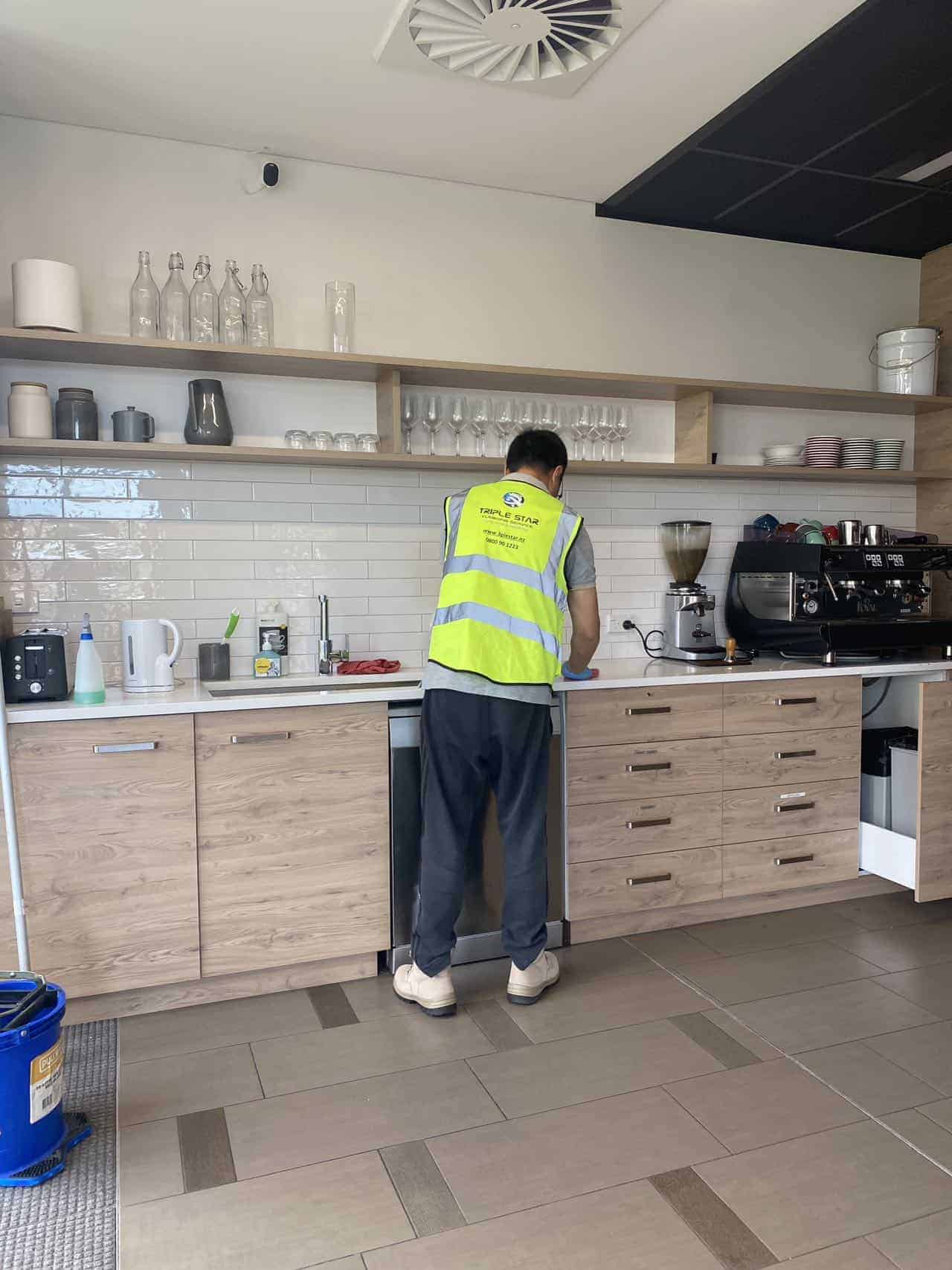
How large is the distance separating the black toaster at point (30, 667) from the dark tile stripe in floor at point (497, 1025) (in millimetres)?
1522

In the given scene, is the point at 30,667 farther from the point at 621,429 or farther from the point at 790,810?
the point at 790,810

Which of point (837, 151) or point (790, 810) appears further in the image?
point (790, 810)

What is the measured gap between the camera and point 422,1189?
1930mm

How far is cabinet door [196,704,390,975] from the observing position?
272 centimetres

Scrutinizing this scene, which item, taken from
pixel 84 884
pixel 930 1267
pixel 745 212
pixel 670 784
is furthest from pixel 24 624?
pixel 745 212

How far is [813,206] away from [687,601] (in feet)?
5.43

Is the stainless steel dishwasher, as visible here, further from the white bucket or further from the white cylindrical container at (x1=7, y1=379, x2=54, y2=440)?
the white bucket

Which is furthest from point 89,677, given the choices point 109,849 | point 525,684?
point 525,684

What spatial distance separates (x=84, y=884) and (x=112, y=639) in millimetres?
890

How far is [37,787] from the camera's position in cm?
254

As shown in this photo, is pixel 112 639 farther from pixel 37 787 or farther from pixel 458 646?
pixel 458 646

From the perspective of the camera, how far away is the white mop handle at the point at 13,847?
7.99ft

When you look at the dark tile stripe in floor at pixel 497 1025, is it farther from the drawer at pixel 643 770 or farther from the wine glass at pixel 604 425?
the wine glass at pixel 604 425

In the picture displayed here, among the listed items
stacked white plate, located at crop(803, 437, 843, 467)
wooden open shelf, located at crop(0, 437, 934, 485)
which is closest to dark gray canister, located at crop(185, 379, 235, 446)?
wooden open shelf, located at crop(0, 437, 934, 485)
